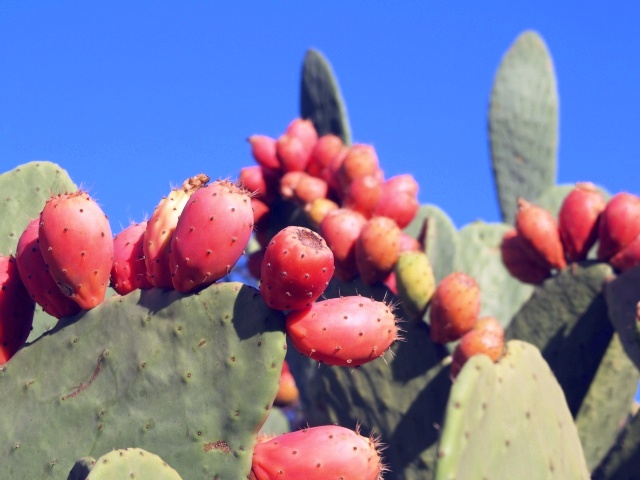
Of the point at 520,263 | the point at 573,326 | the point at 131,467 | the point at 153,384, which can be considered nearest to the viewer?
the point at 131,467

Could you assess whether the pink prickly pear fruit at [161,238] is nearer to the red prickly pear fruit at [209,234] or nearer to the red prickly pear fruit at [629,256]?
the red prickly pear fruit at [209,234]

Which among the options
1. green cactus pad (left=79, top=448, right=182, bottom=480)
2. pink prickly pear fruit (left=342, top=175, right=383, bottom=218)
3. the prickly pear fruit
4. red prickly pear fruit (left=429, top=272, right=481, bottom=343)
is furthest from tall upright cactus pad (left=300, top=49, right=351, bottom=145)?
green cactus pad (left=79, top=448, right=182, bottom=480)

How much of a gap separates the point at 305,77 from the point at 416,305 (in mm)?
2129

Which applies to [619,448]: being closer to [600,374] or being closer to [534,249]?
[600,374]

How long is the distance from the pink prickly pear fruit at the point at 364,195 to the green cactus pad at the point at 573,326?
0.74 meters

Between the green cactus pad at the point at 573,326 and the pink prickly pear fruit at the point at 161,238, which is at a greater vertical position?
the pink prickly pear fruit at the point at 161,238

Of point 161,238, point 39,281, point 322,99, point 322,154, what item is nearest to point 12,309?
point 39,281

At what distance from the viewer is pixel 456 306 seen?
3395 millimetres

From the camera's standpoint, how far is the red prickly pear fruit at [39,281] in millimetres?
2215

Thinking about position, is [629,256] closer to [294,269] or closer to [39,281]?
[294,269]

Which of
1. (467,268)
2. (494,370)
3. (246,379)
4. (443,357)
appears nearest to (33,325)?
(246,379)

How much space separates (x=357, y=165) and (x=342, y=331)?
2.32m

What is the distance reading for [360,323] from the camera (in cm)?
196

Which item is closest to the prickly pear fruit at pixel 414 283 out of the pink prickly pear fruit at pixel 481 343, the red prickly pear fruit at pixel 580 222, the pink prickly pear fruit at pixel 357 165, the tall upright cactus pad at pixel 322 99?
the pink prickly pear fruit at pixel 481 343
